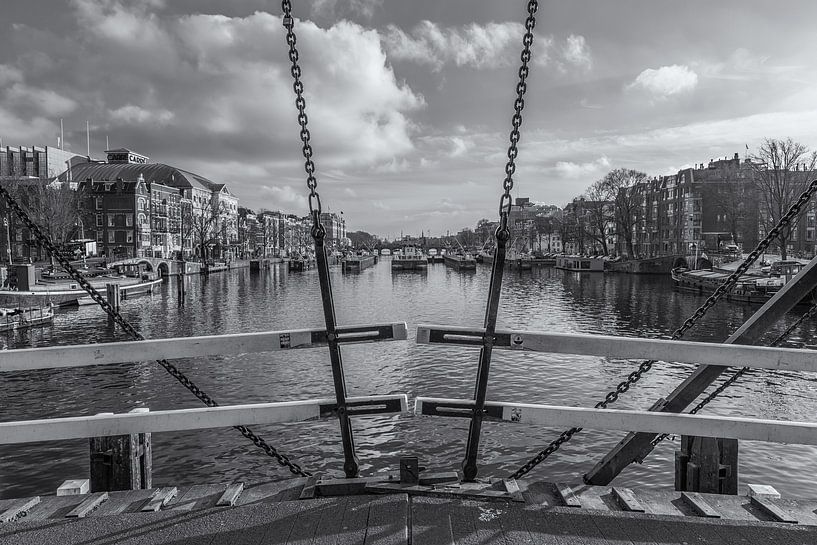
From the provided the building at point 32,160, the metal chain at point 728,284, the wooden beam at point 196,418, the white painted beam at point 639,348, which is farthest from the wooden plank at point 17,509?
the building at point 32,160

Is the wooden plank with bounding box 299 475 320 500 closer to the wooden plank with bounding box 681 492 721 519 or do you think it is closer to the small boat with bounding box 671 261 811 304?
the wooden plank with bounding box 681 492 721 519

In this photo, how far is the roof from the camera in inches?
4355

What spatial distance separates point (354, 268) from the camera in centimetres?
10950

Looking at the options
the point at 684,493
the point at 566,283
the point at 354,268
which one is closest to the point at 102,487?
the point at 684,493

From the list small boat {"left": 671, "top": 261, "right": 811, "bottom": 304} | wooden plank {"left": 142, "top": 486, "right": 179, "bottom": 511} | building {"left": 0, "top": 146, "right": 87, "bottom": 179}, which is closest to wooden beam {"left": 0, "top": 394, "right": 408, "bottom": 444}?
wooden plank {"left": 142, "top": 486, "right": 179, "bottom": 511}

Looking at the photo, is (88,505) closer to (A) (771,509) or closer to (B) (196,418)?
(B) (196,418)

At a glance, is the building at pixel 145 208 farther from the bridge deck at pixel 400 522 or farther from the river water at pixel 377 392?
→ the bridge deck at pixel 400 522

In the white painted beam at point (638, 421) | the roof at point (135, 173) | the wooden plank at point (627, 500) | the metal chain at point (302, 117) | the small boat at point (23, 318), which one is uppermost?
the roof at point (135, 173)

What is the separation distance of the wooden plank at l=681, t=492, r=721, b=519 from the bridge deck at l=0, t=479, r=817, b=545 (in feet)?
0.22

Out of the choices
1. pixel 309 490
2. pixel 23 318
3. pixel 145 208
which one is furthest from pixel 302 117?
pixel 145 208

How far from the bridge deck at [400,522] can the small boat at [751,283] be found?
37205mm

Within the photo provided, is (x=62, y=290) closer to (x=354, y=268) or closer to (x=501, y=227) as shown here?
(x=501, y=227)

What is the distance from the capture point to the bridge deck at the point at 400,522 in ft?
12.7

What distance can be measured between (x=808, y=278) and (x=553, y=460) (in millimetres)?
9502
